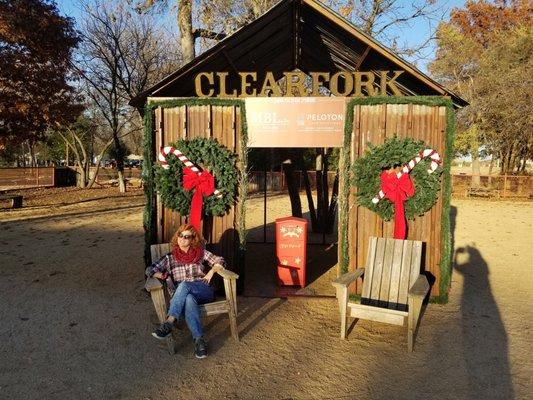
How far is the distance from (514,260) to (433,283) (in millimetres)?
4073

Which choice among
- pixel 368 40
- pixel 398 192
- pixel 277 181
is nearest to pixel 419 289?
pixel 398 192

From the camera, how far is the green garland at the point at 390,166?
6.01 meters

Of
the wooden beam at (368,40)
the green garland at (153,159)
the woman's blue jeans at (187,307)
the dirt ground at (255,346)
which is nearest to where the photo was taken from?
the dirt ground at (255,346)

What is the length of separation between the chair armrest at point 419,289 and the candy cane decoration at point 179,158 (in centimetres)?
291

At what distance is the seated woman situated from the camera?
4648mm

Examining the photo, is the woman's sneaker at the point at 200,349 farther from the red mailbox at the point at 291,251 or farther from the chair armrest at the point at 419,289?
the red mailbox at the point at 291,251

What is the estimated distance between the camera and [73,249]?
950 centimetres

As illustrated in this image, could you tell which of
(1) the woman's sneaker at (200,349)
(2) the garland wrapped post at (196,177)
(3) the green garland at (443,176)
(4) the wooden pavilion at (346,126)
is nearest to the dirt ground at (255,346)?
(1) the woman's sneaker at (200,349)

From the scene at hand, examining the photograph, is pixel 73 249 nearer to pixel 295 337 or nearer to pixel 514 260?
pixel 295 337

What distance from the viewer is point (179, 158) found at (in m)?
6.20

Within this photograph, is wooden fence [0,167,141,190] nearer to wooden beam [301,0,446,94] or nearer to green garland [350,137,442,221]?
wooden beam [301,0,446,94]

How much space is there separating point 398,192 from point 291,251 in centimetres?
202

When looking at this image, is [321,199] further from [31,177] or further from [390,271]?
[31,177]

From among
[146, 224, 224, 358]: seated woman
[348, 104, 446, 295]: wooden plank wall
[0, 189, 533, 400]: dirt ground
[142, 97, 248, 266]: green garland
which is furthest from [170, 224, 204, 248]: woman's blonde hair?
[348, 104, 446, 295]: wooden plank wall
